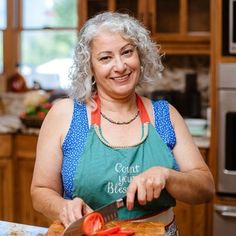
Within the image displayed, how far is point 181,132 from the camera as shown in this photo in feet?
5.51

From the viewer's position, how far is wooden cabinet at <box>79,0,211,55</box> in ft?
10.0

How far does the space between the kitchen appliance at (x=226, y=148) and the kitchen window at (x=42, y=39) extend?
1.31 meters

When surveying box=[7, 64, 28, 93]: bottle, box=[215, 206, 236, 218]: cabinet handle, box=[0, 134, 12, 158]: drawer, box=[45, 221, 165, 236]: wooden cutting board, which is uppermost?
box=[7, 64, 28, 93]: bottle

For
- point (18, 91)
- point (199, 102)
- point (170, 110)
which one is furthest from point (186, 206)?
point (18, 91)

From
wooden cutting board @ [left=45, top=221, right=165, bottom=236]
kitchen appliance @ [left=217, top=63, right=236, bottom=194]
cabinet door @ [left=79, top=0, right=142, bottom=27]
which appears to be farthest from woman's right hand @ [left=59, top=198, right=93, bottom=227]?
cabinet door @ [left=79, top=0, right=142, bottom=27]

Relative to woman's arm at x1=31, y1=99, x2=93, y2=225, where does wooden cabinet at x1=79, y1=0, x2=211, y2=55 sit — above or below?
above

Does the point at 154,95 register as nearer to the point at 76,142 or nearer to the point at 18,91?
the point at 18,91

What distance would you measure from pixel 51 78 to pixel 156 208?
2224 mm

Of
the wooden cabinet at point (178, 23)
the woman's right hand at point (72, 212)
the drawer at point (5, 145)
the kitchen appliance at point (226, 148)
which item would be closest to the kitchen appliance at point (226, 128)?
the kitchen appliance at point (226, 148)

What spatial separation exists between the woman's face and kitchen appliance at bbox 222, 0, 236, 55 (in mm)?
1137

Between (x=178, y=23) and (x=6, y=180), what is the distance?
1398 millimetres

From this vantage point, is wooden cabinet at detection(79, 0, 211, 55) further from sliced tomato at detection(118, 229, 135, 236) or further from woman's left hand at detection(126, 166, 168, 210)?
sliced tomato at detection(118, 229, 135, 236)

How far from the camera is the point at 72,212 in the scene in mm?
1320

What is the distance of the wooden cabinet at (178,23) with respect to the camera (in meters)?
3.06
